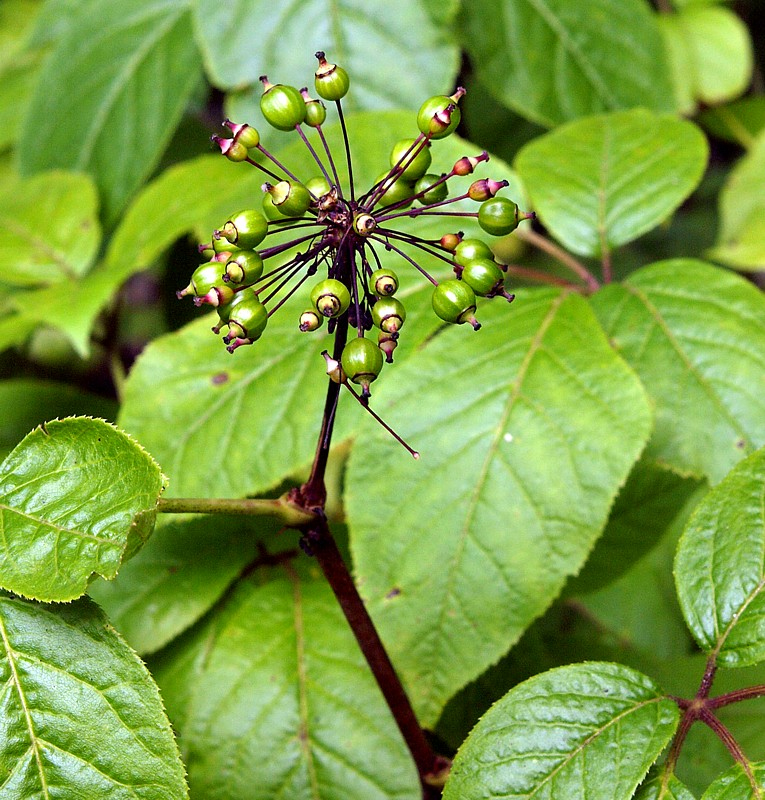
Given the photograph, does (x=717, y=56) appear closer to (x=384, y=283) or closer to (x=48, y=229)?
(x=48, y=229)

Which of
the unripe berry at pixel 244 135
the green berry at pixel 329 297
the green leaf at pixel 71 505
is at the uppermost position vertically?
the unripe berry at pixel 244 135

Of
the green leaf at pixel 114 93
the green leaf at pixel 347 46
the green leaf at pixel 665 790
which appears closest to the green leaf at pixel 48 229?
the green leaf at pixel 114 93

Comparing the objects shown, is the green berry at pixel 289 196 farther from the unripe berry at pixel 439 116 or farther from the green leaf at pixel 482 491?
the green leaf at pixel 482 491

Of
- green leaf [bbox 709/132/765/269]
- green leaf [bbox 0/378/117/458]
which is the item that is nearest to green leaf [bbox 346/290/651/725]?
green leaf [bbox 0/378/117/458]

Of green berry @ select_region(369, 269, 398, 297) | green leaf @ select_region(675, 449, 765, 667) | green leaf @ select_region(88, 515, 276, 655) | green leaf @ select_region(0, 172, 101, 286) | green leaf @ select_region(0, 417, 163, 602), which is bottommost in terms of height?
green leaf @ select_region(88, 515, 276, 655)

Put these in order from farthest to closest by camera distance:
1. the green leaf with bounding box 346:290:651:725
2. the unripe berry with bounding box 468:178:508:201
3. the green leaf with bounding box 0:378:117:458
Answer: the green leaf with bounding box 0:378:117:458 → the green leaf with bounding box 346:290:651:725 → the unripe berry with bounding box 468:178:508:201

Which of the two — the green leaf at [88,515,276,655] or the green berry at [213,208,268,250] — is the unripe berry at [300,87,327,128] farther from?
the green leaf at [88,515,276,655]

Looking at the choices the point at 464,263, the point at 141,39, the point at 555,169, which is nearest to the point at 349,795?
the point at 464,263
